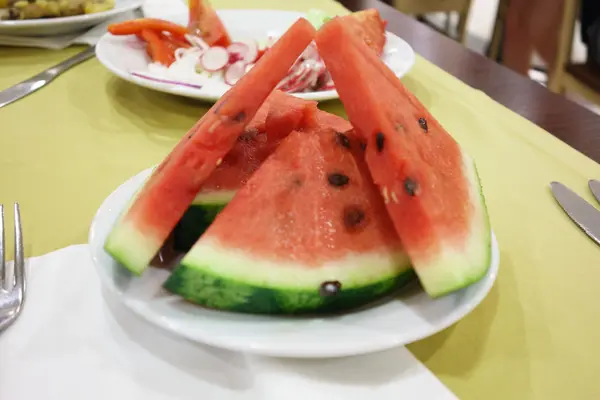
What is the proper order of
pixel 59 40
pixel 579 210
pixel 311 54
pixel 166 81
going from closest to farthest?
pixel 579 210
pixel 166 81
pixel 311 54
pixel 59 40

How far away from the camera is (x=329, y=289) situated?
591mm

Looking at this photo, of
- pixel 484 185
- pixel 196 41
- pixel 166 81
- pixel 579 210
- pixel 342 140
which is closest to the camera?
pixel 342 140

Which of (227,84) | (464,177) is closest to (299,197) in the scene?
(464,177)

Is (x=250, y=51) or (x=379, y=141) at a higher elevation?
(x=379, y=141)

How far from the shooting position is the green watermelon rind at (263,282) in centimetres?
59

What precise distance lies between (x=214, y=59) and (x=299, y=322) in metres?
1.01

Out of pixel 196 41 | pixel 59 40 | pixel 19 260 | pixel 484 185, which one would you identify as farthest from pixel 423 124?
pixel 59 40

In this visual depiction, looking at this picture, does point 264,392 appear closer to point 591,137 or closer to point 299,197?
point 299,197

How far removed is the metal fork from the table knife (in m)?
0.67

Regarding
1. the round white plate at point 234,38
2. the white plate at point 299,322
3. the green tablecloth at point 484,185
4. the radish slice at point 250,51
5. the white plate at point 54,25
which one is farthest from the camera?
the white plate at point 54,25

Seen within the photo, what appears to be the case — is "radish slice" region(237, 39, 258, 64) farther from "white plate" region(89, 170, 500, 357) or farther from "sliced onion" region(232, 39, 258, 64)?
"white plate" region(89, 170, 500, 357)

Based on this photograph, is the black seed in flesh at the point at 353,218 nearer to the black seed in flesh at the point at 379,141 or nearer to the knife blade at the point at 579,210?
the black seed in flesh at the point at 379,141

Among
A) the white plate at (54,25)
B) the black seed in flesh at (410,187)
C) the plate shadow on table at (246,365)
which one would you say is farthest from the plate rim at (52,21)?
the black seed in flesh at (410,187)

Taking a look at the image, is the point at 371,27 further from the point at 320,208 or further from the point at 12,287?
the point at 12,287
